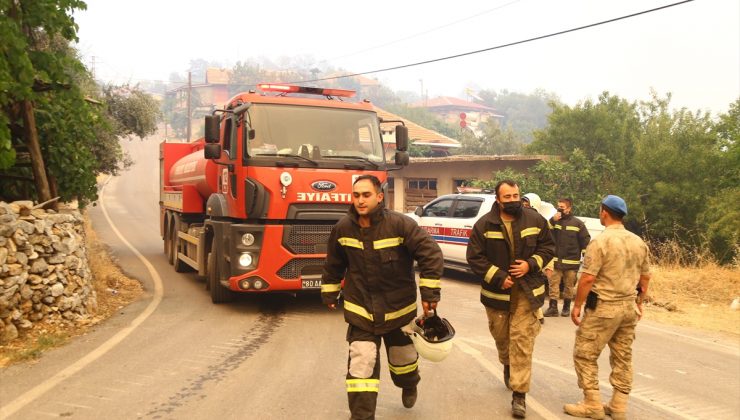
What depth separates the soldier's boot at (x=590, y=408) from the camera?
5.12 m

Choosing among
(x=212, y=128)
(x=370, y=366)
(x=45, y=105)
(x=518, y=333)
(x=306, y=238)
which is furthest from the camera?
(x=45, y=105)

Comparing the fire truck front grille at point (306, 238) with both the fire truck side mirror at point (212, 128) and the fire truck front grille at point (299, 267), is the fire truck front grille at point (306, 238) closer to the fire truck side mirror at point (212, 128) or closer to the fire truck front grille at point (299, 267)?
the fire truck front grille at point (299, 267)

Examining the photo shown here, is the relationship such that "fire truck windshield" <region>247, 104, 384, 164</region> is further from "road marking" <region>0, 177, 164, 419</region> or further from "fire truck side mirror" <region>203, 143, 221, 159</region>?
"road marking" <region>0, 177, 164, 419</region>

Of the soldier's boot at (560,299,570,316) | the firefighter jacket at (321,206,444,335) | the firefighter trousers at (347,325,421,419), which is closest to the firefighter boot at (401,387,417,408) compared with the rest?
the firefighter trousers at (347,325,421,419)

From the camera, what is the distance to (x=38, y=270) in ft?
26.4

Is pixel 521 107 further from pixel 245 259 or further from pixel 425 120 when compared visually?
pixel 245 259

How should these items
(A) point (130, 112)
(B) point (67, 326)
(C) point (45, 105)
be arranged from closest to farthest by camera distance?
(B) point (67, 326), (C) point (45, 105), (A) point (130, 112)

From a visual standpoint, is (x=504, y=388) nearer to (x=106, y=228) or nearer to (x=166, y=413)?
(x=166, y=413)

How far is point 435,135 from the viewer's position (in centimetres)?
4838

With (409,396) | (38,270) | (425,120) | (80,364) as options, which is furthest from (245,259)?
(425,120)

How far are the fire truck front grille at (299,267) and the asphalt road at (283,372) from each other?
669 mm

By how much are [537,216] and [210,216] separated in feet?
21.0

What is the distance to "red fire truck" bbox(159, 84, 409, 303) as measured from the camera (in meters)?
8.77

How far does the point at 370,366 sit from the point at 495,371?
2.35m
